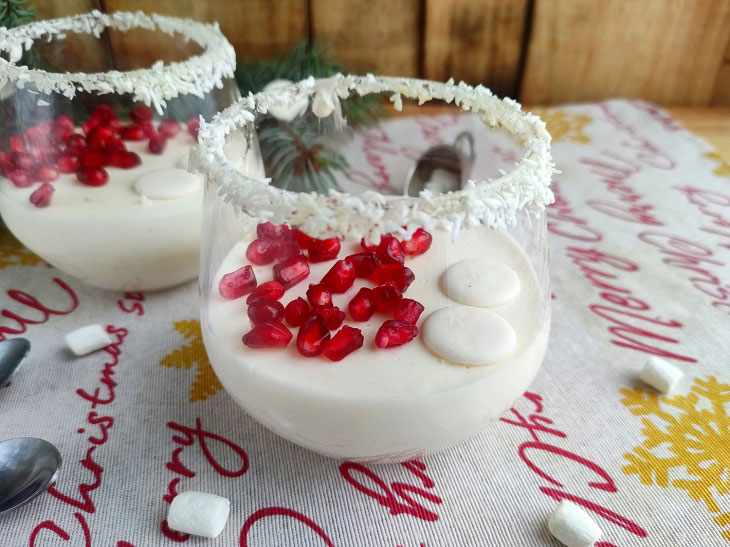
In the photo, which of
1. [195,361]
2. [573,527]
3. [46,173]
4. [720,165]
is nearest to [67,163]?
[46,173]

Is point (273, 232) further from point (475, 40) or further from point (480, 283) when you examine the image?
point (475, 40)

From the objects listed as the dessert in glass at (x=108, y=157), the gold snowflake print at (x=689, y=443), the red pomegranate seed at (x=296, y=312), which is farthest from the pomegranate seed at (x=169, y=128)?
the gold snowflake print at (x=689, y=443)

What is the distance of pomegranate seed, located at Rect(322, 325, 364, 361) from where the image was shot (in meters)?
0.64

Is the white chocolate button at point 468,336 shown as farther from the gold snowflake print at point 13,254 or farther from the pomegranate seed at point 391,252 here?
the gold snowflake print at point 13,254

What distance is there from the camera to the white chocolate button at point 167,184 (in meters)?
0.95

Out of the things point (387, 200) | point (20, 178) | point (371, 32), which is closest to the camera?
point (387, 200)

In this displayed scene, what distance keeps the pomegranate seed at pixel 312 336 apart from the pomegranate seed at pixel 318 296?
34 millimetres

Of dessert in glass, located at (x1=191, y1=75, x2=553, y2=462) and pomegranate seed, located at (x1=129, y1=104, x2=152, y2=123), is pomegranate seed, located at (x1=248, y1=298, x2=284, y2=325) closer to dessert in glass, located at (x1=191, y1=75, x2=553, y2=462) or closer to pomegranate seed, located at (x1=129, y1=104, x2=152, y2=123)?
dessert in glass, located at (x1=191, y1=75, x2=553, y2=462)

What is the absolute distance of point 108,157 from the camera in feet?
3.29

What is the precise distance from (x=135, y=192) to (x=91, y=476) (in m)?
0.42

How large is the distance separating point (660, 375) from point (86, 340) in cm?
78

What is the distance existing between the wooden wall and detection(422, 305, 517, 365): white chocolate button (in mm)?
1069

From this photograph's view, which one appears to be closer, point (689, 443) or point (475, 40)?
point (689, 443)

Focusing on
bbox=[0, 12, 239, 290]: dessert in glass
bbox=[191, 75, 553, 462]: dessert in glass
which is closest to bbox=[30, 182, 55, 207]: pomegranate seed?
bbox=[0, 12, 239, 290]: dessert in glass
